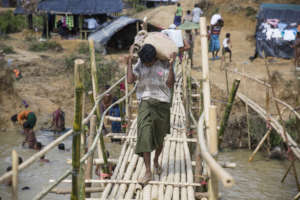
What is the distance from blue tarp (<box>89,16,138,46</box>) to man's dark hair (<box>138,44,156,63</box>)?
11.3 metres

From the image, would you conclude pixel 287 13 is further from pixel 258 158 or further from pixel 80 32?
pixel 80 32

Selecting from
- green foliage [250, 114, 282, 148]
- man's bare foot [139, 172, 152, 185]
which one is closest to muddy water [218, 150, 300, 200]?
green foliage [250, 114, 282, 148]

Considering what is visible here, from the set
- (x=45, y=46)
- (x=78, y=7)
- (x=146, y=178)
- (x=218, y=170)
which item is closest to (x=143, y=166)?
(x=146, y=178)

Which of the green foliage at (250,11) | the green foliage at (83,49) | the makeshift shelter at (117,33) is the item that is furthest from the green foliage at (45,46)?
the green foliage at (250,11)

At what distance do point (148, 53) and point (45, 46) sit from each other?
504 inches

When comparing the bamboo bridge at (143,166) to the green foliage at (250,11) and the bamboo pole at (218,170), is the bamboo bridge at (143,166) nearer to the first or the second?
the bamboo pole at (218,170)

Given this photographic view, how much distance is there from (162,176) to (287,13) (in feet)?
34.9

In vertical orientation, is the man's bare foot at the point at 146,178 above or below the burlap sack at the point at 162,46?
below

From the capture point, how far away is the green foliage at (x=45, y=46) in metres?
15.6

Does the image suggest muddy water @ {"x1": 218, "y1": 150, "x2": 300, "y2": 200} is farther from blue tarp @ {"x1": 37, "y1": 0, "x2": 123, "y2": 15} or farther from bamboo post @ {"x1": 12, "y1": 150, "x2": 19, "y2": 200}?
blue tarp @ {"x1": 37, "y1": 0, "x2": 123, "y2": 15}

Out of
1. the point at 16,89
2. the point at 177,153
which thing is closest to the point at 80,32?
the point at 16,89

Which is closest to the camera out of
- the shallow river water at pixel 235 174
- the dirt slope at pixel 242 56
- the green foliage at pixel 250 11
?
the shallow river water at pixel 235 174

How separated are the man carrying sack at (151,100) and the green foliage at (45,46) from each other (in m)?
12.2

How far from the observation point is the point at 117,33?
1591cm
